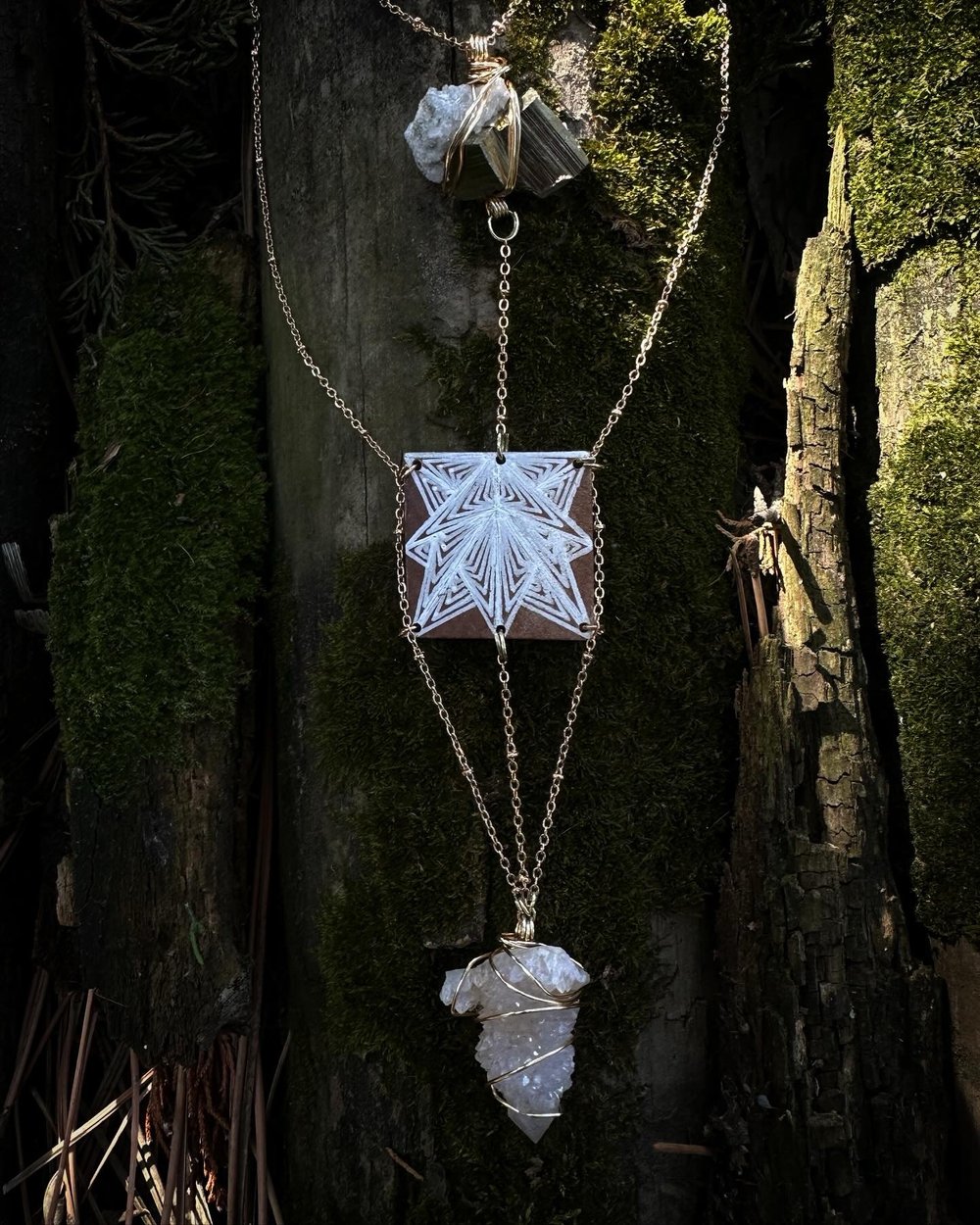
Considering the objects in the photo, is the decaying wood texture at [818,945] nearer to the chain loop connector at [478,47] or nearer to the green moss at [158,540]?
the chain loop connector at [478,47]

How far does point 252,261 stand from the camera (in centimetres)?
245

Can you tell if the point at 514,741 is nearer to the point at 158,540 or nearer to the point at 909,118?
the point at 158,540

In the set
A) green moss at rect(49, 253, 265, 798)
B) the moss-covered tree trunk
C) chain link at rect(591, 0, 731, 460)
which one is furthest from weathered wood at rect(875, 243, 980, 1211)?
green moss at rect(49, 253, 265, 798)

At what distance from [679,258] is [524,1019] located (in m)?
1.62

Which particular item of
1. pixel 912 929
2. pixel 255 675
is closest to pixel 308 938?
pixel 255 675

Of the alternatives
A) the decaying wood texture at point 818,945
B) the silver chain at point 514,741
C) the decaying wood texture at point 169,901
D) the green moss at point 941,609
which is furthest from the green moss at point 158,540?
the green moss at point 941,609

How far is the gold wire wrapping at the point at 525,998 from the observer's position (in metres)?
1.87

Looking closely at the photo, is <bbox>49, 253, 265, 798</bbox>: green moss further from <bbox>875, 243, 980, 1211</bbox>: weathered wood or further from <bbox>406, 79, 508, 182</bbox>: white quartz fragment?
<bbox>875, 243, 980, 1211</bbox>: weathered wood

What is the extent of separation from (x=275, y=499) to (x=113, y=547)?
0.37 meters

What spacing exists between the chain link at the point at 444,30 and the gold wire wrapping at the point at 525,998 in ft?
6.19

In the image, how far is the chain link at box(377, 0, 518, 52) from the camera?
2.15 m

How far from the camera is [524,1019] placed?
6.15 ft

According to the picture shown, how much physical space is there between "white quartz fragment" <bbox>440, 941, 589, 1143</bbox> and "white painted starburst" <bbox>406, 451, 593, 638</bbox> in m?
0.67

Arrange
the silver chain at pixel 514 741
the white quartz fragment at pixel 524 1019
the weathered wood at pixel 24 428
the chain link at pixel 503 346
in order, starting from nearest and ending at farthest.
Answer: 1. the white quartz fragment at pixel 524 1019
2. the silver chain at pixel 514 741
3. the chain link at pixel 503 346
4. the weathered wood at pixel 24 428
